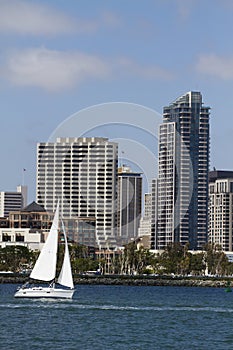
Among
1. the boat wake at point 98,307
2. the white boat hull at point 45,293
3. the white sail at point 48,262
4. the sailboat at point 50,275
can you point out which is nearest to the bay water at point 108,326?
the boat wake at point 98,307

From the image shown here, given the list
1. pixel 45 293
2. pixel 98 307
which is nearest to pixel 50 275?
pixel 45 293

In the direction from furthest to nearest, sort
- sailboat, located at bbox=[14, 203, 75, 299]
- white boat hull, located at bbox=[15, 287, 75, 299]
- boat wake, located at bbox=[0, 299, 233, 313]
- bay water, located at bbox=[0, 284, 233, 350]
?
sailboat, located at bbox=[14, 203, 75, 299]
white boat hull, located at bbox=[15, 287, 75, 299]
boat wake, located at bbox=[0, 299, 233, 313]
bay water, located at bbox=[0, 284, 233, 350]

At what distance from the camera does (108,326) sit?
64.9m

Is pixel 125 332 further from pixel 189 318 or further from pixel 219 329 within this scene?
pixel 189 318

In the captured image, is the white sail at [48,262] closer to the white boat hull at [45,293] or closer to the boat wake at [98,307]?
the white boat hull at [45,293]

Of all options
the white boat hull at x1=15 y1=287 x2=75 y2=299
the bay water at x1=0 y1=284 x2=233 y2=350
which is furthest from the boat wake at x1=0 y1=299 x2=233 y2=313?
the white boat hull at x1=15 y1=287 x2=75 y2=299

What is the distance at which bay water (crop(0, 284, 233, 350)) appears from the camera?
55688 millimetres

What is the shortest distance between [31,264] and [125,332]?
137113 mm

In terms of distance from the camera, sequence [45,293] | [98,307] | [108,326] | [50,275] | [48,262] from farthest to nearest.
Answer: [48,262] → [50,275] → [45,293] → [98,307] → [108,326]

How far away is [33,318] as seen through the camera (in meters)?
69.5

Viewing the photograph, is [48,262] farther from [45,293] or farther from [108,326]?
[108,326]

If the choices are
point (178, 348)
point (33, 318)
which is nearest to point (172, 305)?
point (33, 318)

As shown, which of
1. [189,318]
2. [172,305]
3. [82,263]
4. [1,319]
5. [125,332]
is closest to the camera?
[125,332]

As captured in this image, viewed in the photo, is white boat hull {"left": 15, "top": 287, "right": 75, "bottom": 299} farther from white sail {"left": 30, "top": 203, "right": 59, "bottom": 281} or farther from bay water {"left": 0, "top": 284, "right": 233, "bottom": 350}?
white sail {"left": 30, "top": 203, "right": 59, "bottom": 281}
